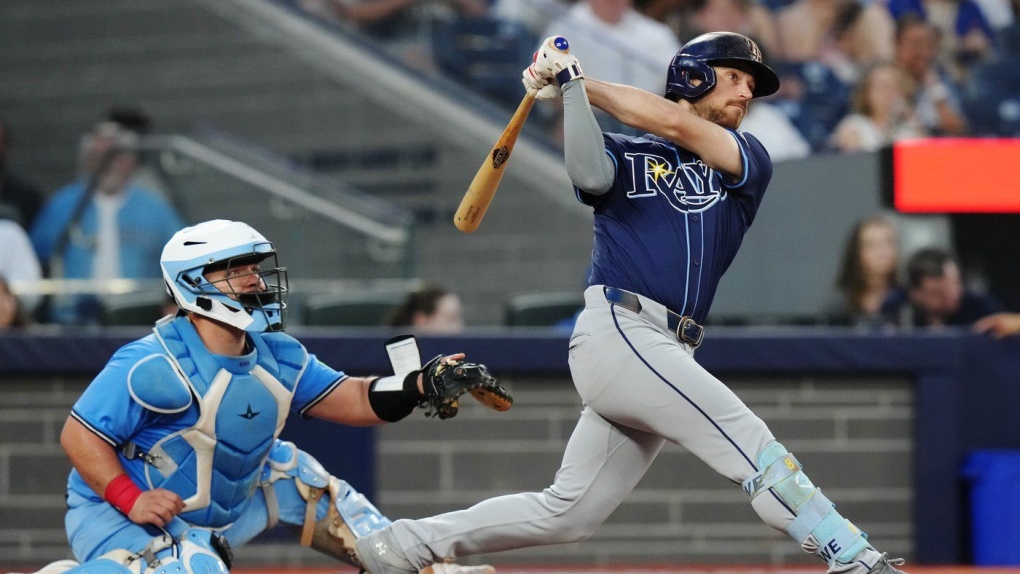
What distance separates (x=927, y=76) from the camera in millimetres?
9875

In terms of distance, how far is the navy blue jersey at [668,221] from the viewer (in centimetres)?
369

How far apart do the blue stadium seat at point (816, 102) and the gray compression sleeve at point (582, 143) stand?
5.91 m

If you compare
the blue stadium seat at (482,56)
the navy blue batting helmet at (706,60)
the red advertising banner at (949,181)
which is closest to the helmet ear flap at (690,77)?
the navy blue batting helmet at (706,60)

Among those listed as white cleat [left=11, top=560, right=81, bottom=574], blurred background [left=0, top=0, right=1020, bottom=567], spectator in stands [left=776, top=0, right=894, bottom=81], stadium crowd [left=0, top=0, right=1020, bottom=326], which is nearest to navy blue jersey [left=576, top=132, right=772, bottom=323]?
white cleat [left=11, top=560, right=81, bottom=574]

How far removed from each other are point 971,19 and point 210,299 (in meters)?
8.50

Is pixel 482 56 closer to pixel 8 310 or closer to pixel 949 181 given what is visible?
pixel 949 181

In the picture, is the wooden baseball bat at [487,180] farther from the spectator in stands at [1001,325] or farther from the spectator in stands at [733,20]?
the spectator in stands at [733,20]

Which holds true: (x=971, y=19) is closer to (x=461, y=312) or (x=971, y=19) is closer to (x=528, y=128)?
(x=528, y=128)

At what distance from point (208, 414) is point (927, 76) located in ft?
24.4

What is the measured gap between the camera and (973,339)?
6012 mm

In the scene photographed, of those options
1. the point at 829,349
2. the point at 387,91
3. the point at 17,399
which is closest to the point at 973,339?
the point at 829,349

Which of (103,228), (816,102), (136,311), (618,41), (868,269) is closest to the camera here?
(868,269)

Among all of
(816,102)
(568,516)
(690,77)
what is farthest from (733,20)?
(568,516)

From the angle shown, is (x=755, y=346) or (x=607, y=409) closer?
(x=607, y=409)
